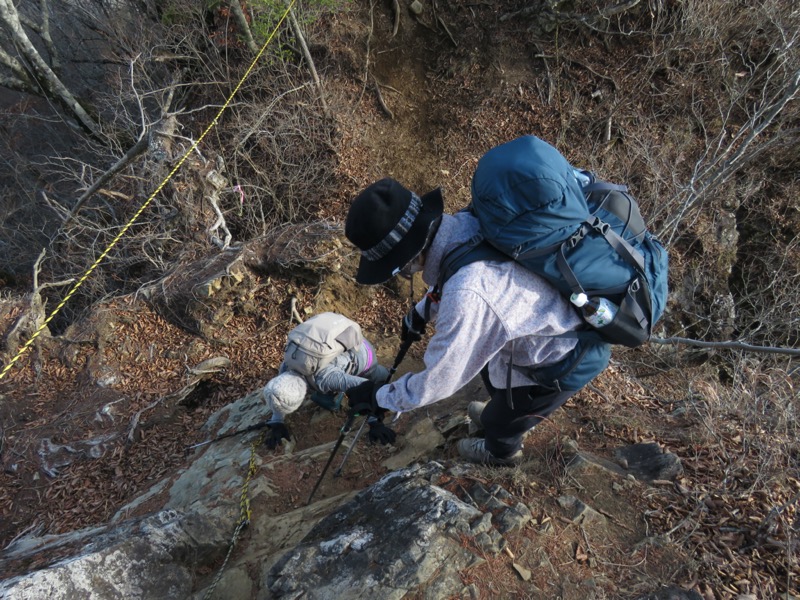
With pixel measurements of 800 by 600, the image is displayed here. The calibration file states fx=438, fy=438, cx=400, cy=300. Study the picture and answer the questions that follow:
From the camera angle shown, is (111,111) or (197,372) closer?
(197,372)

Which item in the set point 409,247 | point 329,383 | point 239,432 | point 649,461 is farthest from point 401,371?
point 409,247

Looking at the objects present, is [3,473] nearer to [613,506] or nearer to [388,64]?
[613,506]

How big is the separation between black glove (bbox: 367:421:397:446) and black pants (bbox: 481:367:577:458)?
112 cm

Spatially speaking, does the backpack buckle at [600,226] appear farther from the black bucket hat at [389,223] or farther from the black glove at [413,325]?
the black glove at [413,325]

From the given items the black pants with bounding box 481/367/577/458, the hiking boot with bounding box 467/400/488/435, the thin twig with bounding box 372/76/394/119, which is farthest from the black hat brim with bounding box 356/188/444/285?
the thin twig with bounding box 372/76/394/119

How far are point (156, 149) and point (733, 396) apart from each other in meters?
8.08

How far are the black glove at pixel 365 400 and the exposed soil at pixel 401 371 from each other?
0.92m

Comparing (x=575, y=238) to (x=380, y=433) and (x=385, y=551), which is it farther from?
(x=380, y=433)

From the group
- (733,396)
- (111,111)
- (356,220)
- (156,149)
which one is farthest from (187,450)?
(111,111)

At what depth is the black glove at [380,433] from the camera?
13.2 feet

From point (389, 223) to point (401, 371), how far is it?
3.54m

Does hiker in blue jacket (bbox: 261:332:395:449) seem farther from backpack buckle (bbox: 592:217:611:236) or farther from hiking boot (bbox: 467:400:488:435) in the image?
backpack buckle (bbox: 592:217:611:236)

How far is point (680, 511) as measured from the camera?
2762 mm

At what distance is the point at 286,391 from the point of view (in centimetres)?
395
